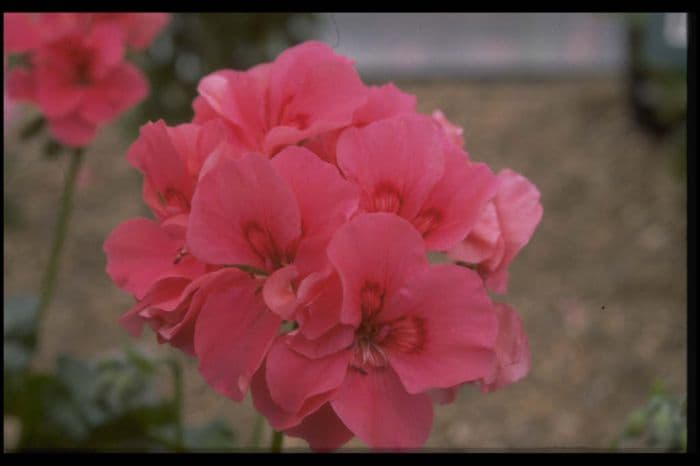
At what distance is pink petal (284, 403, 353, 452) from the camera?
0.49m

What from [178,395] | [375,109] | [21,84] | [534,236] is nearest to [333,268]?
[375,109]

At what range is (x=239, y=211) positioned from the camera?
477 millimetres

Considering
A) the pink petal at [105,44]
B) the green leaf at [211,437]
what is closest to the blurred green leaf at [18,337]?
the green leaf at [211,437]

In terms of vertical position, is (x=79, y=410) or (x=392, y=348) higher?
(x=392, y=348)

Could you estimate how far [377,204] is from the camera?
1.64 ft

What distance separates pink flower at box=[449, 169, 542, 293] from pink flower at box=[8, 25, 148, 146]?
0.45m

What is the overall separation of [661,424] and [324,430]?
0.31m

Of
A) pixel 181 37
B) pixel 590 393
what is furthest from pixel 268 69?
pixel 181 37

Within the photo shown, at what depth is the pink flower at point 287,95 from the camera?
53 cm

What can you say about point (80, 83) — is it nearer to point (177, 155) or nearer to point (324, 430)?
point (177, 155)

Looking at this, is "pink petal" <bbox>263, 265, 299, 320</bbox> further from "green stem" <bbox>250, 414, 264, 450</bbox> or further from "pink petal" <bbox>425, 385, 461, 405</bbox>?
"green stem" <bbox>250, 414, 264, 450</bbox>

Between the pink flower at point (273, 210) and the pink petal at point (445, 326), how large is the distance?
0.05 metres

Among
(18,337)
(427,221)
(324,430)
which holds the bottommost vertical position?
(18,337)

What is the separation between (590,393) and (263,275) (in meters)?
1.55
